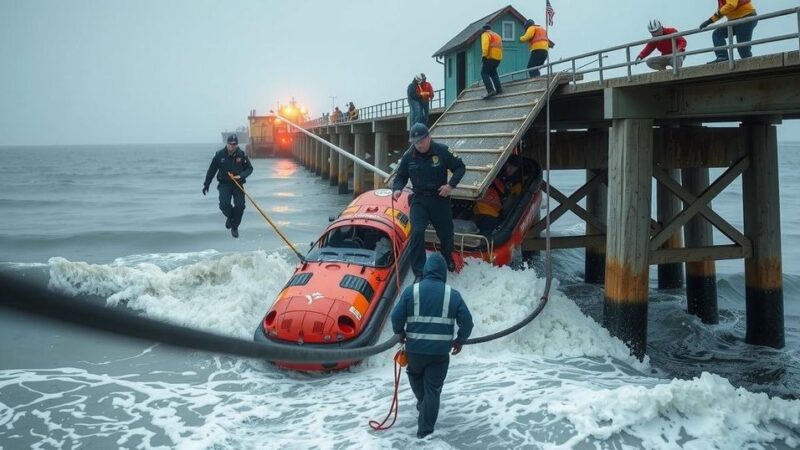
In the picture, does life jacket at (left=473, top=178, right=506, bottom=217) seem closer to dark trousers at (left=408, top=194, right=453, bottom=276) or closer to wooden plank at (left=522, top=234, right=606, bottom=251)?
wooden plank at (left=522, top=234, right=606, bottom=251)

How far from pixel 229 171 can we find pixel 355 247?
3221 millimetres

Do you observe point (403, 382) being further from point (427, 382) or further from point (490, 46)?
point (490, 46)

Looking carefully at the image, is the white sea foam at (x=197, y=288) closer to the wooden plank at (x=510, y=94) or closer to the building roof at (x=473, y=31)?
the wooden plank at (x=510, y=94)

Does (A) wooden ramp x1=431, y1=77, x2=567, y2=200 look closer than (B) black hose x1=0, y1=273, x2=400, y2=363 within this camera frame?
No

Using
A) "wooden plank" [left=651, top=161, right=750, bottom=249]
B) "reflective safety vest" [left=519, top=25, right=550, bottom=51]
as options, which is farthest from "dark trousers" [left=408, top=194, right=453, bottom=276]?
"reflective safety vest" [left=519, top=25, right=550, bottom=51]

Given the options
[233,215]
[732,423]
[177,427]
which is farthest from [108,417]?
[732,423]

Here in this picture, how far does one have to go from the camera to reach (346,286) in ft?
31.3

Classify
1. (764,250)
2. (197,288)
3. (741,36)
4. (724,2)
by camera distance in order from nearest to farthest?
(741,36)
(724,2)
(764,250)
(197,288)

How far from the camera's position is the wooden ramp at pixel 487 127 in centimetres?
1185

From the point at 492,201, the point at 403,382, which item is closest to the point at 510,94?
the point at 492,201

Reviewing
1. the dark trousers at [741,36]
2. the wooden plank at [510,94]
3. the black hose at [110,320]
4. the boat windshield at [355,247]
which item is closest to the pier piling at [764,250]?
the dark trousers at [741,36]

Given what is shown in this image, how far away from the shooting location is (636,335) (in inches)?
432

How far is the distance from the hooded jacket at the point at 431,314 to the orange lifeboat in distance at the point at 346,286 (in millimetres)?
1609

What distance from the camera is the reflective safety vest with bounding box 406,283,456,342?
20.8ft
